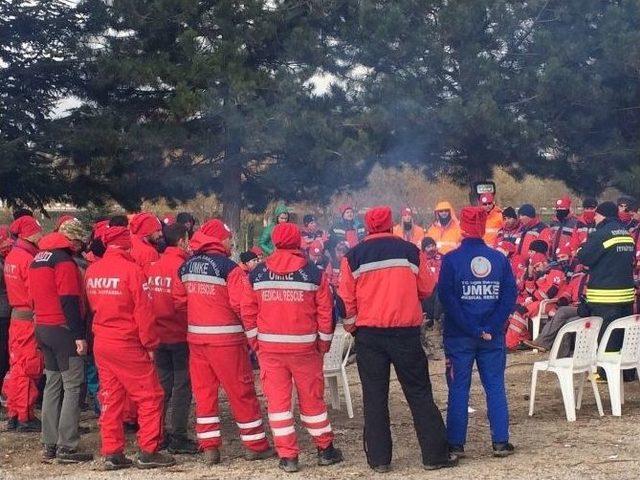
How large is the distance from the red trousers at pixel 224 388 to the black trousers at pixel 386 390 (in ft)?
3.14

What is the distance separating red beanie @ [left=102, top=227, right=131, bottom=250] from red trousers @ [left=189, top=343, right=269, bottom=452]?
978 millimetres

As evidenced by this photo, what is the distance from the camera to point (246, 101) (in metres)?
16.5

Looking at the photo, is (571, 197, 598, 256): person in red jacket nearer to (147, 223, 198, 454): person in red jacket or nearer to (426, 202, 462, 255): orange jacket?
(426, 202, 462, 255): orange jacket

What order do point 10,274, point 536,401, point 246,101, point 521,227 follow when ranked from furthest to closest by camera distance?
point 246,101 < point 521,227 < point 536,401 < point 10,274

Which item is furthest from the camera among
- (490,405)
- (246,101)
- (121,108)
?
(121,108)

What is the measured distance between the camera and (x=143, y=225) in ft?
27.1

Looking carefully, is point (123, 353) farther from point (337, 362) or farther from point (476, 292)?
point (476, 292)

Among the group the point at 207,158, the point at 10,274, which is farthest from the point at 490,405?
the point at 207,158

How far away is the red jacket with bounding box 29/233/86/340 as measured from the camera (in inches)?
293

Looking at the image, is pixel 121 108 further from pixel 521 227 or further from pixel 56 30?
pixel 521 227

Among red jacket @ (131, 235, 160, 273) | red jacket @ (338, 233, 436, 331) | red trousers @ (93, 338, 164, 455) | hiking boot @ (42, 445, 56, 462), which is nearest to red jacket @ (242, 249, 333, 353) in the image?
red jacket @ (338, 233, 436, 331)

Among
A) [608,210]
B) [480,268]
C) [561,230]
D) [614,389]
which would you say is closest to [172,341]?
[480,268]

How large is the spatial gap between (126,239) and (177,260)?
0.61 m

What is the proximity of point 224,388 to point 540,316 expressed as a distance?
236 inches
